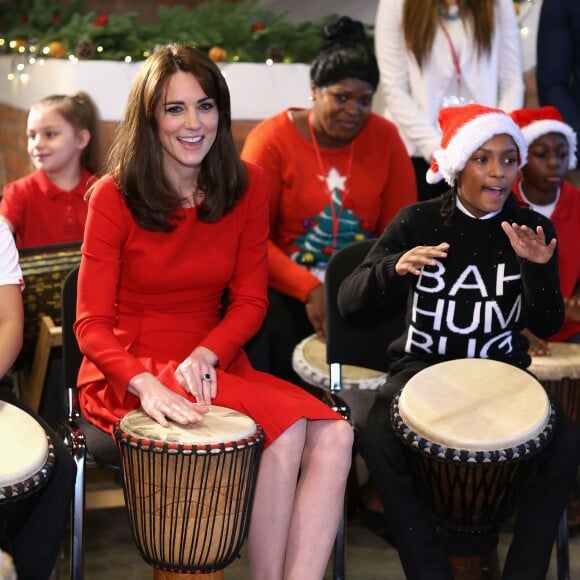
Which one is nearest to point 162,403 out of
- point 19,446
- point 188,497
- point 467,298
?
point 188,497

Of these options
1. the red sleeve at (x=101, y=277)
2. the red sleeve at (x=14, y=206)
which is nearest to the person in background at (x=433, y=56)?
the red sleeve at (x=14, y=206)

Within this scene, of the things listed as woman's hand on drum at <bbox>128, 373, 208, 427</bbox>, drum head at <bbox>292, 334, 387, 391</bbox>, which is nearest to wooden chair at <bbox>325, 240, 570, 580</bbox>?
drum head at <bbox>292, 334, 387, 391</bbox>

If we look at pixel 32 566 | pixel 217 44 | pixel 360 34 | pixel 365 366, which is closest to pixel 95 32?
pixel 217 44

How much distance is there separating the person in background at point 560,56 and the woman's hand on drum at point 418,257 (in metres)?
1.67

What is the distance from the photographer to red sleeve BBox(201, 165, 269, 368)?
310 cm

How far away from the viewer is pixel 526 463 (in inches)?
110

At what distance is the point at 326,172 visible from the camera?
3.87 m

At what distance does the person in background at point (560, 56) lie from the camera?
4.37 meters

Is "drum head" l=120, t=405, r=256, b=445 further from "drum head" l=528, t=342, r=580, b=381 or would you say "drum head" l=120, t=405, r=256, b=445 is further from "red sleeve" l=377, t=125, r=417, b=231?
"red sleeve" l=377, t=125, r=417, b=231

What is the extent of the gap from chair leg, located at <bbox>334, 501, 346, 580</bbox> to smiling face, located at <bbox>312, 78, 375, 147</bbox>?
134cm

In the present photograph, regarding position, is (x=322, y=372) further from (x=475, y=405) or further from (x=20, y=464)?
(x=20, y=464)

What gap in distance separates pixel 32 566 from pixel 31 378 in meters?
1.04

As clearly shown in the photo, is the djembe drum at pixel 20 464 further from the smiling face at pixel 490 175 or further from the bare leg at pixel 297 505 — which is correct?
the smiling face at pixel 490 175

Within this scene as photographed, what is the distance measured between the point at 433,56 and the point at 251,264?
4.70 ft
